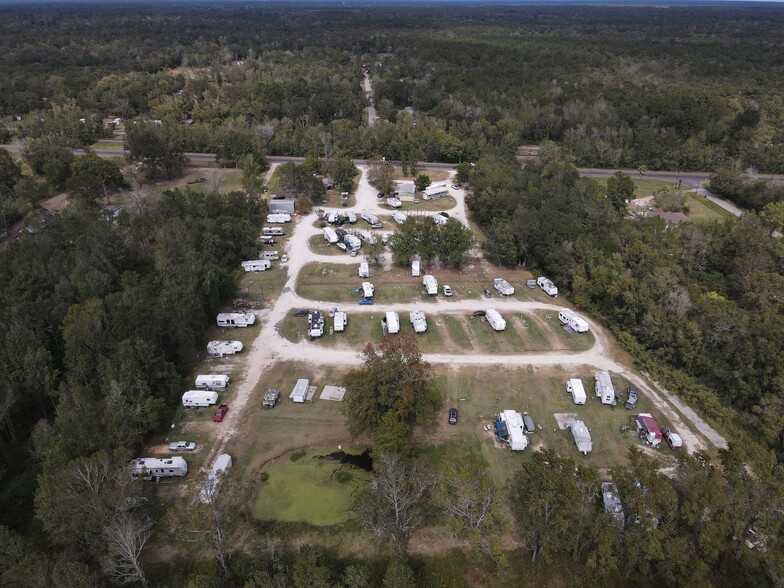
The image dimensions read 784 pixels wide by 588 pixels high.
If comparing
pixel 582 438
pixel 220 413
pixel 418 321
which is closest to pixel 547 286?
pixel 418 321

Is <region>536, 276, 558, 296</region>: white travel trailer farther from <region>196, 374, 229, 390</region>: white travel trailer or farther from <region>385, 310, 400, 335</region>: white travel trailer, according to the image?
<region>196, 374, 229, 390</region>: white travel trailer

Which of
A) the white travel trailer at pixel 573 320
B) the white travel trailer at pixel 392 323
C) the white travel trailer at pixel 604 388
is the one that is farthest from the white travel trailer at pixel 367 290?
the white travel trailer at pixel 604 388

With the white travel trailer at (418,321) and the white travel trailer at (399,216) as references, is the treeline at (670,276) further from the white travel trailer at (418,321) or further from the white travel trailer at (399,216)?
the white travel trailer at (418,321)

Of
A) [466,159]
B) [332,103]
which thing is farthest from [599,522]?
[332,103]

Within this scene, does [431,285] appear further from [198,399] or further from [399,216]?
[198,399]

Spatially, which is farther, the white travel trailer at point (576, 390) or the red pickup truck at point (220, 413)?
the white travel trailer at point (576, 390)

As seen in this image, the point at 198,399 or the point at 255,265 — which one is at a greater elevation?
the point at 198,399
